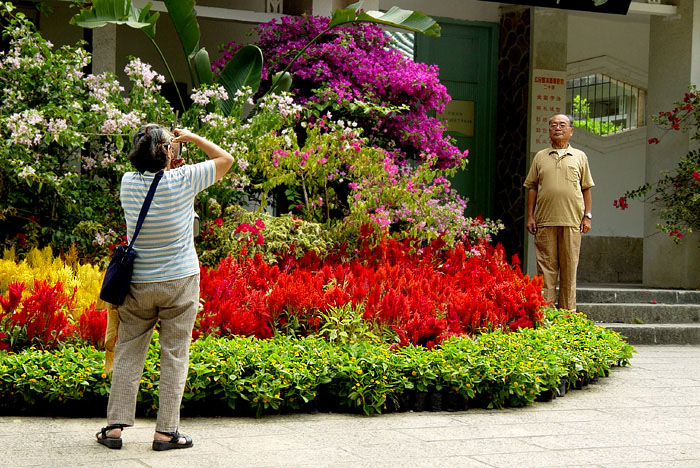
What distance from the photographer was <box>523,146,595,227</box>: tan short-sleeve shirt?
26.2 feet

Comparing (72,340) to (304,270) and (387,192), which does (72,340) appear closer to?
(304,270)

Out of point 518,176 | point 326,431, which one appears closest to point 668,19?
point 518,176

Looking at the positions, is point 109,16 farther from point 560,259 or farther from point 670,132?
point 670,132

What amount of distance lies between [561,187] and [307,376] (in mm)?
3762

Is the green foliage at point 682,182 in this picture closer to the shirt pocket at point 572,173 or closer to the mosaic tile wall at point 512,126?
the mosaic tile wall at point 512,126

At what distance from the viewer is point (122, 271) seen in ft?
14.2

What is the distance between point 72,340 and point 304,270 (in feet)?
6.98

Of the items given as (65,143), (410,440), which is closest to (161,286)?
(410,440)

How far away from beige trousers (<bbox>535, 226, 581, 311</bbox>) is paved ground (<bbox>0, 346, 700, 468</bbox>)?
217cm

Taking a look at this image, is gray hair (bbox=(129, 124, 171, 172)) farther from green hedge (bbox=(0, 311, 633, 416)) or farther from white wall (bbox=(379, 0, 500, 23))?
white wall (bbox=(379, 0, 500, 23))

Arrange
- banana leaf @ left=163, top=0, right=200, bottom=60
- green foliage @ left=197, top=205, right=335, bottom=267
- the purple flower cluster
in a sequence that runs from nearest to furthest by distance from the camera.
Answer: green foliage @ left=197, top=205, right=335, bottom=267, banana leaf @ left=163, top=0, right=200, bottom=60, the purple flower cluster

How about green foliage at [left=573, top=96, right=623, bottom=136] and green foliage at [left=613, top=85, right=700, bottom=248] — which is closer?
green foliage at [left=613, top=85, right=700, bottom=248]

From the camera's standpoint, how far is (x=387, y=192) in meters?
8.09

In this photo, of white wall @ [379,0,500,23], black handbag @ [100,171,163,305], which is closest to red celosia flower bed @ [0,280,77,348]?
black handbag @ [100,171,163,305]
